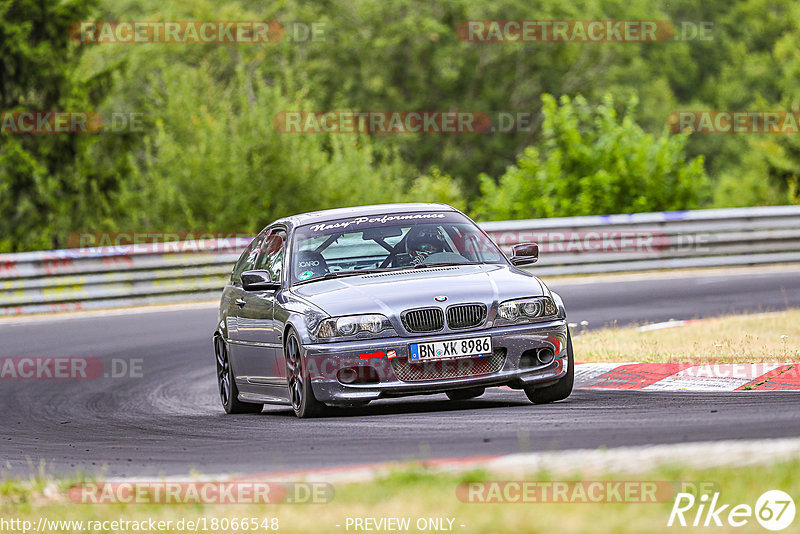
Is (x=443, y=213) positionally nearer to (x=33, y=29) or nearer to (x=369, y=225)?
(x=369, y=225)

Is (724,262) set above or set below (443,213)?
below

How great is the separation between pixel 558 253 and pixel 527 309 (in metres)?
13.4

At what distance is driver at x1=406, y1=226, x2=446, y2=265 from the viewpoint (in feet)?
33.9

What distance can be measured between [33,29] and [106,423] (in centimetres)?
2279

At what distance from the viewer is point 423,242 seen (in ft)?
34.3

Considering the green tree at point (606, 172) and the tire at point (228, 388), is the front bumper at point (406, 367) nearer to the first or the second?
the tire at point (228, 388)

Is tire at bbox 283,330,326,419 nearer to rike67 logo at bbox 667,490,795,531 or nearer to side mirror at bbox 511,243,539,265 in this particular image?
side mirror at bbox 511,243,539,265

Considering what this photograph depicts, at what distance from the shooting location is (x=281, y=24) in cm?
5706

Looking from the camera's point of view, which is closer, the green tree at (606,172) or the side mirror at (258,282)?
the side mirror at (258,282)

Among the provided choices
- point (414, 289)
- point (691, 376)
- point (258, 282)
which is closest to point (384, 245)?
point (258, 282)

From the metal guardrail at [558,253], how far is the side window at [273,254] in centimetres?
1061

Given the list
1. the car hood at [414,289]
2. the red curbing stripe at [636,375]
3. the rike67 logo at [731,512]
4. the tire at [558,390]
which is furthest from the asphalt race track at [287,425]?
the rike67 logo at [731,512]

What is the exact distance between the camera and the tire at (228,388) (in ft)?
36.4

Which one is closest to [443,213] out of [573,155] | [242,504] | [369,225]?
[369,225]
